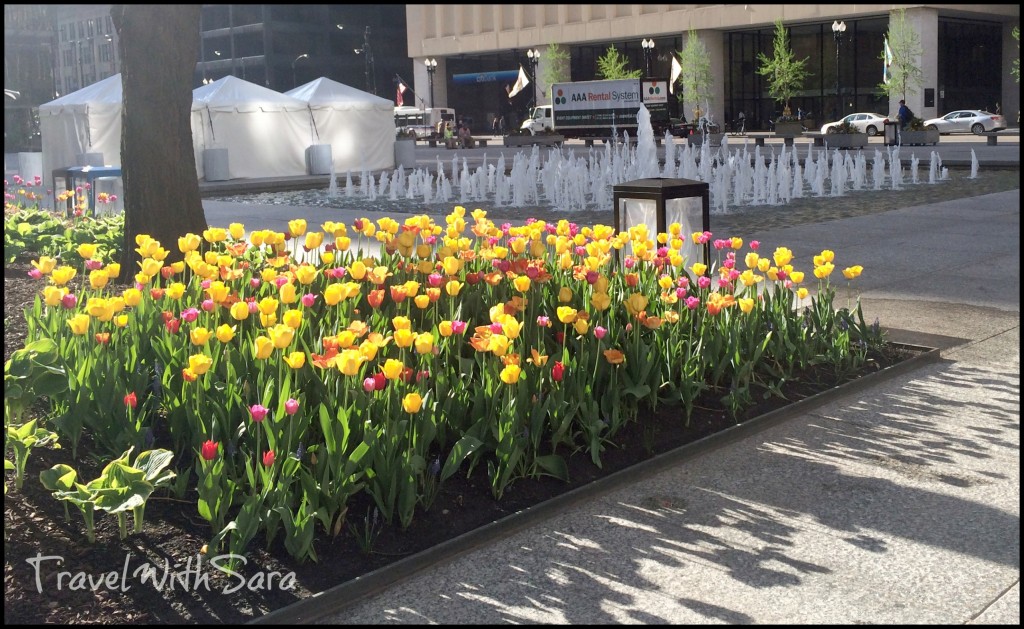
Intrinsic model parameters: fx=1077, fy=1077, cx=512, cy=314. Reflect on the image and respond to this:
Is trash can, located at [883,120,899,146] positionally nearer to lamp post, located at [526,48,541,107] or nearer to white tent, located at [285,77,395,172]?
white tent, located at [285,77,395,172]

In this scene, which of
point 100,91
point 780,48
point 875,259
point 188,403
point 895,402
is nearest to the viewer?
point 188,403

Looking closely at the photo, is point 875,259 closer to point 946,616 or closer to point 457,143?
point 946,616

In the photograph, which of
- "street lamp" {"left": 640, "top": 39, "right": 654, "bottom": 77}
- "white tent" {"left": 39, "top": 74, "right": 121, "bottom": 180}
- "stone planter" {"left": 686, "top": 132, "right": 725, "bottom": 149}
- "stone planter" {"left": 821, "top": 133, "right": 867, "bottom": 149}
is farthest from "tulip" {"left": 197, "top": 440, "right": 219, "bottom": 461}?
"street lamp" {"left": 640, "top": 39, "right": 654, "bottom": 77}

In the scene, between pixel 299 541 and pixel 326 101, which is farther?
pixel 326 101

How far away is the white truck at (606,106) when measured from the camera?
5175 cm

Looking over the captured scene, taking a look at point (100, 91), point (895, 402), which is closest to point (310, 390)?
point (895, 402)

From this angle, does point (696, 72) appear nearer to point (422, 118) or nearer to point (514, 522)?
point (422, 118)

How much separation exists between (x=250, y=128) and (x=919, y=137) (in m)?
22.8

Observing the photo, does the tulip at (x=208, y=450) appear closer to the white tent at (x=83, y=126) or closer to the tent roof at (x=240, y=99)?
the white tent at (x=83, y=126)

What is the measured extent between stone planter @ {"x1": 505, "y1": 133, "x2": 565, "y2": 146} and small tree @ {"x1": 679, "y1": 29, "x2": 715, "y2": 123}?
1208 centimetres

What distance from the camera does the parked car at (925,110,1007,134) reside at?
47750 millimetres

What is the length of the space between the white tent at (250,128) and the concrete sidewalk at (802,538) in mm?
25464

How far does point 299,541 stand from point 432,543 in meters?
0.49

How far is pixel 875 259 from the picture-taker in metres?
10.8
